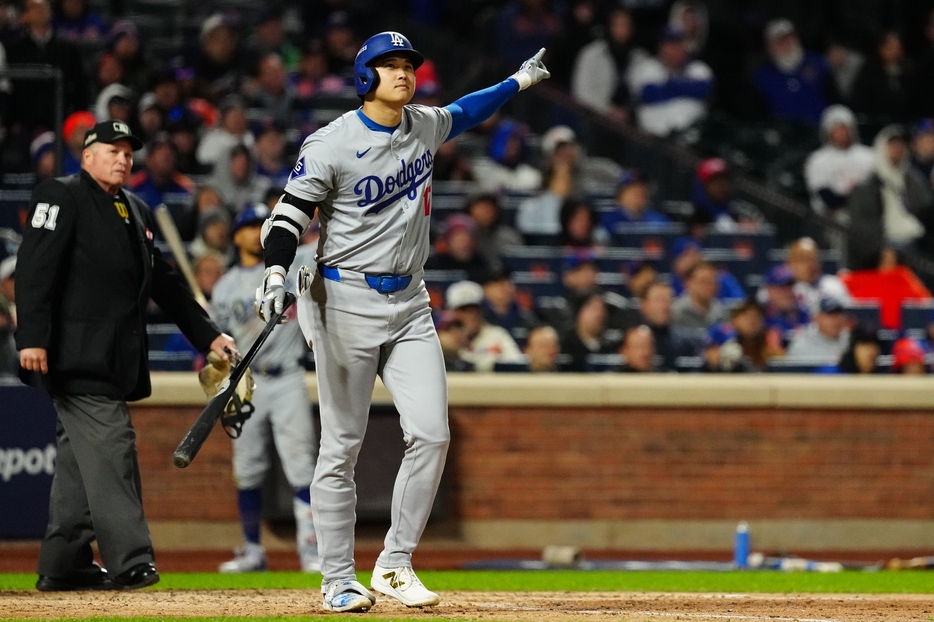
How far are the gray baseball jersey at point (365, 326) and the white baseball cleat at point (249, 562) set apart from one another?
3.80 meters

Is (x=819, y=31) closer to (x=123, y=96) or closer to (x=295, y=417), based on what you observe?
(x=123, y=96)

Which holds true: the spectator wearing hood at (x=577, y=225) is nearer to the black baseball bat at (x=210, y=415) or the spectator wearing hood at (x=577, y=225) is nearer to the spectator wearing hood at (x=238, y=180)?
the spectator wearing hood at (x=238, y=180)

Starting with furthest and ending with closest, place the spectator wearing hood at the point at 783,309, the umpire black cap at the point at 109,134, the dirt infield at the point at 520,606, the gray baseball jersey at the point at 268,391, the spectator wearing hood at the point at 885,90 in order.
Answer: the spectator wearing hood at the point at 885,90
the spectator wearing hood at the point at 783,309
the gray baseball jersey at the point at 268,391
the umpire black cap at the point at 109,134
the dirt infield at the point at 520,606

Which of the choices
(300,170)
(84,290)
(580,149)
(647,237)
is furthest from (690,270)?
(300,170)

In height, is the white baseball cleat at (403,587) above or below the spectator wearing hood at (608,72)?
below

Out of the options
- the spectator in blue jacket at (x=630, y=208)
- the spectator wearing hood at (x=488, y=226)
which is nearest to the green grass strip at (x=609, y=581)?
the spectator wearing hood at (x=488, y=226)

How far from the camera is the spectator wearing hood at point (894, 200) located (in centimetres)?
1491

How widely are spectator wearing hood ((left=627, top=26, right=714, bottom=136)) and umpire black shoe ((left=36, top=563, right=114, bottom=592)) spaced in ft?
34.3

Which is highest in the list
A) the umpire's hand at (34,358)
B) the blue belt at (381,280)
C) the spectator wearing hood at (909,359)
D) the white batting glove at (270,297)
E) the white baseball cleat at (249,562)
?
the blue belt at (381,280)

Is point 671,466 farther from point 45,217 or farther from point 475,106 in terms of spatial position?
point 45,217

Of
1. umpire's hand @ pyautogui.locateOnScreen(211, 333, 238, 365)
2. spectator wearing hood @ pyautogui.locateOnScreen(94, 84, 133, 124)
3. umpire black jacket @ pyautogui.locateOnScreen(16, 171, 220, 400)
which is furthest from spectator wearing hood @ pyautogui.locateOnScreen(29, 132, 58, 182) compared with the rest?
umpire's hand @ pyautogui.locateOnScreen(211, 333, 238, 365)

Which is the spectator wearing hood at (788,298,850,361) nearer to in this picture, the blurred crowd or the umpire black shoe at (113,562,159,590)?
the blurred crowd

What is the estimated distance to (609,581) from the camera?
8.52 m

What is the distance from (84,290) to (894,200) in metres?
10.4
